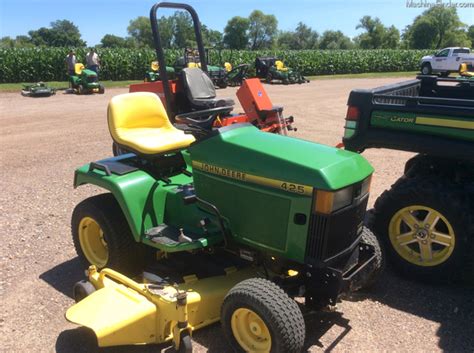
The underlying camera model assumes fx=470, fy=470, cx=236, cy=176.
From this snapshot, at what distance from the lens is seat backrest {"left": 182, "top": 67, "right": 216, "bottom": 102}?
21.2 feet

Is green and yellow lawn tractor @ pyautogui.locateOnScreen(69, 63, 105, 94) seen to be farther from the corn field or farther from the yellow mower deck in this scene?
the yellow mower deck

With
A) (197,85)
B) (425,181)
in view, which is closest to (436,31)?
(197,85)

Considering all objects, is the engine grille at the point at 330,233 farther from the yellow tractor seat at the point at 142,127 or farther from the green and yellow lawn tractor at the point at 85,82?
the green and yellow lawn tractor at the point at 85,82

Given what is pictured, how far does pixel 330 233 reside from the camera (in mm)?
2613

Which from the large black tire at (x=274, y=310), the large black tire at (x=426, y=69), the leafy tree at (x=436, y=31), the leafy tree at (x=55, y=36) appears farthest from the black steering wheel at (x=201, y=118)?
the leafy tree at (x=55, y=36)

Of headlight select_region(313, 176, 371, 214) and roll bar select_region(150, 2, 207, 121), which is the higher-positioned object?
roll bar select_region(150, 2, 207, 121)

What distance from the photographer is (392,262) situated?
382 cm

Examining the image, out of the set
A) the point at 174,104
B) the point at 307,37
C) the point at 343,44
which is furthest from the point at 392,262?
the point at 307,37

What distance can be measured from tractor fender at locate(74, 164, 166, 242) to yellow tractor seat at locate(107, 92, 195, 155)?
0.77ft

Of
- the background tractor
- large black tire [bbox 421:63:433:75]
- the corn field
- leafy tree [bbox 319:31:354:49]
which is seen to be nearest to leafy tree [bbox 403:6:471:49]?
the corn field

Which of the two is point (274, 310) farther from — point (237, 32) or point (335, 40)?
point (335, 40)

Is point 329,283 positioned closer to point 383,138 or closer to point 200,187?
point 200,187

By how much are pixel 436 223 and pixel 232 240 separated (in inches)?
65.3

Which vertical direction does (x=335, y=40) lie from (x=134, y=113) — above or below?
above
